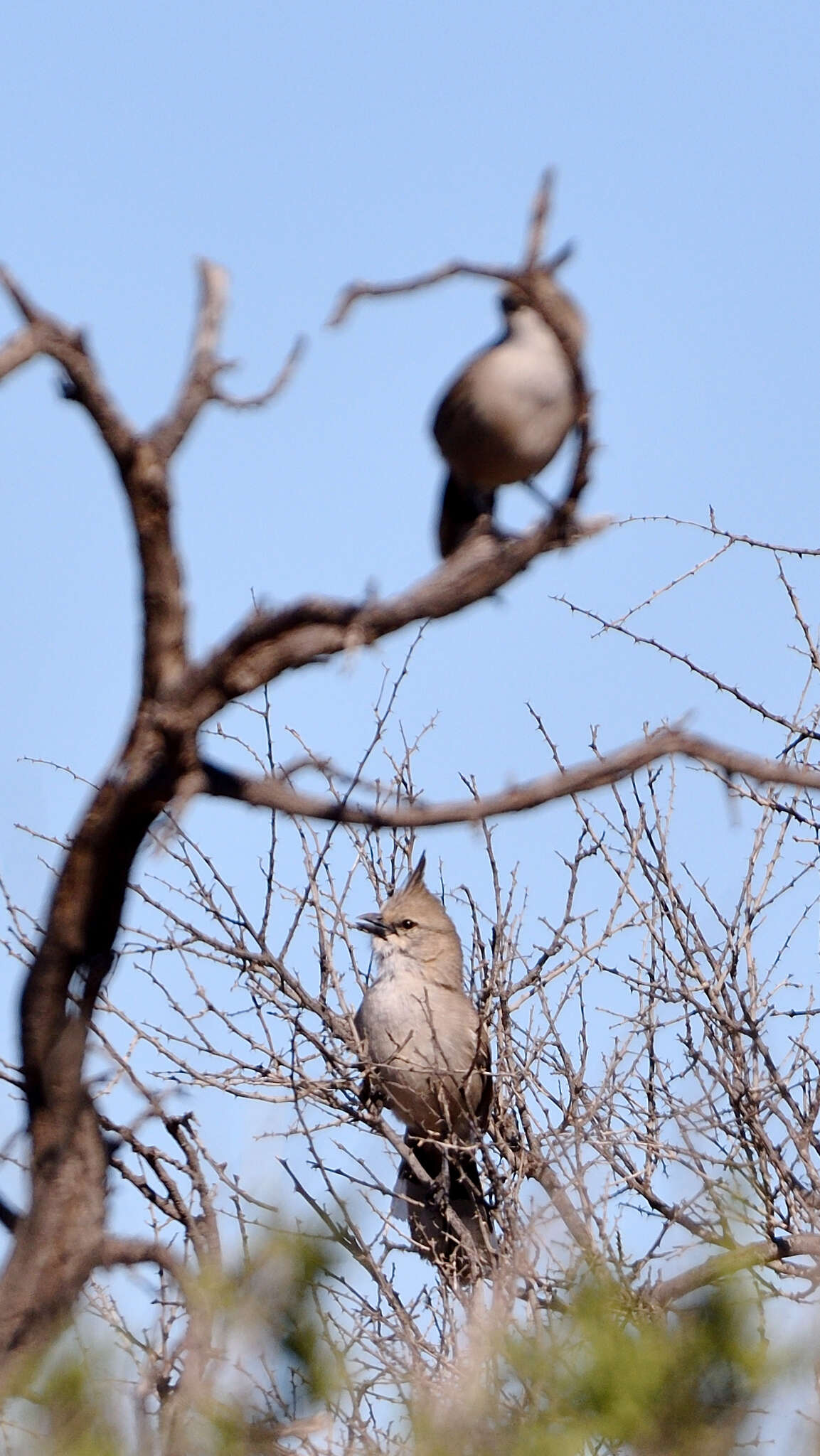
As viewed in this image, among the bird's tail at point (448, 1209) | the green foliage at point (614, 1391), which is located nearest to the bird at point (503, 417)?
the green foliage at point (614, 1391)

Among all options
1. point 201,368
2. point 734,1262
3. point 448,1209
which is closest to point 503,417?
point 201,368

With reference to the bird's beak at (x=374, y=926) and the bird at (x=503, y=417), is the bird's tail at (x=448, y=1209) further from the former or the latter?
the bird at (x=503, y=417)

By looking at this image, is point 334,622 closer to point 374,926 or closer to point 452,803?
point 452,803

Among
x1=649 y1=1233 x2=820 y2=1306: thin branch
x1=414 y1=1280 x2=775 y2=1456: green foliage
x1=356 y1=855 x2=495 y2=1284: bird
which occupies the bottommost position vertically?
x1=414 y1=1280 x2=775 y2=1456: green foliage

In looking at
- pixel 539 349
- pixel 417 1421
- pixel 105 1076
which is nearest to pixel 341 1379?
pixel 417 1421

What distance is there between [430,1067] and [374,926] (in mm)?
778

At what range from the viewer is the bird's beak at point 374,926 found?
779cm

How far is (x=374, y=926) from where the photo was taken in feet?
25.7

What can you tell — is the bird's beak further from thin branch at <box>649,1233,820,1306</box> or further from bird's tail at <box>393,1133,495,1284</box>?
thin branch at <box>649,1233,820,1306</box>

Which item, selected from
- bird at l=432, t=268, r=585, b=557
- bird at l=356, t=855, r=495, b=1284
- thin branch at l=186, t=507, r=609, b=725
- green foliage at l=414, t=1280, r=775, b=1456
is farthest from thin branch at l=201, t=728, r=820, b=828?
bird at l=356, t=855, r=495, b=1284

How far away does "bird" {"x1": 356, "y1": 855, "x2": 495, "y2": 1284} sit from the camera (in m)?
7.00

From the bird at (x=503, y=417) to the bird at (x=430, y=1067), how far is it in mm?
2746

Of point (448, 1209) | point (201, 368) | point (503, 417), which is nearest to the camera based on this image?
point (201, 368)

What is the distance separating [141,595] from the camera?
276cm
